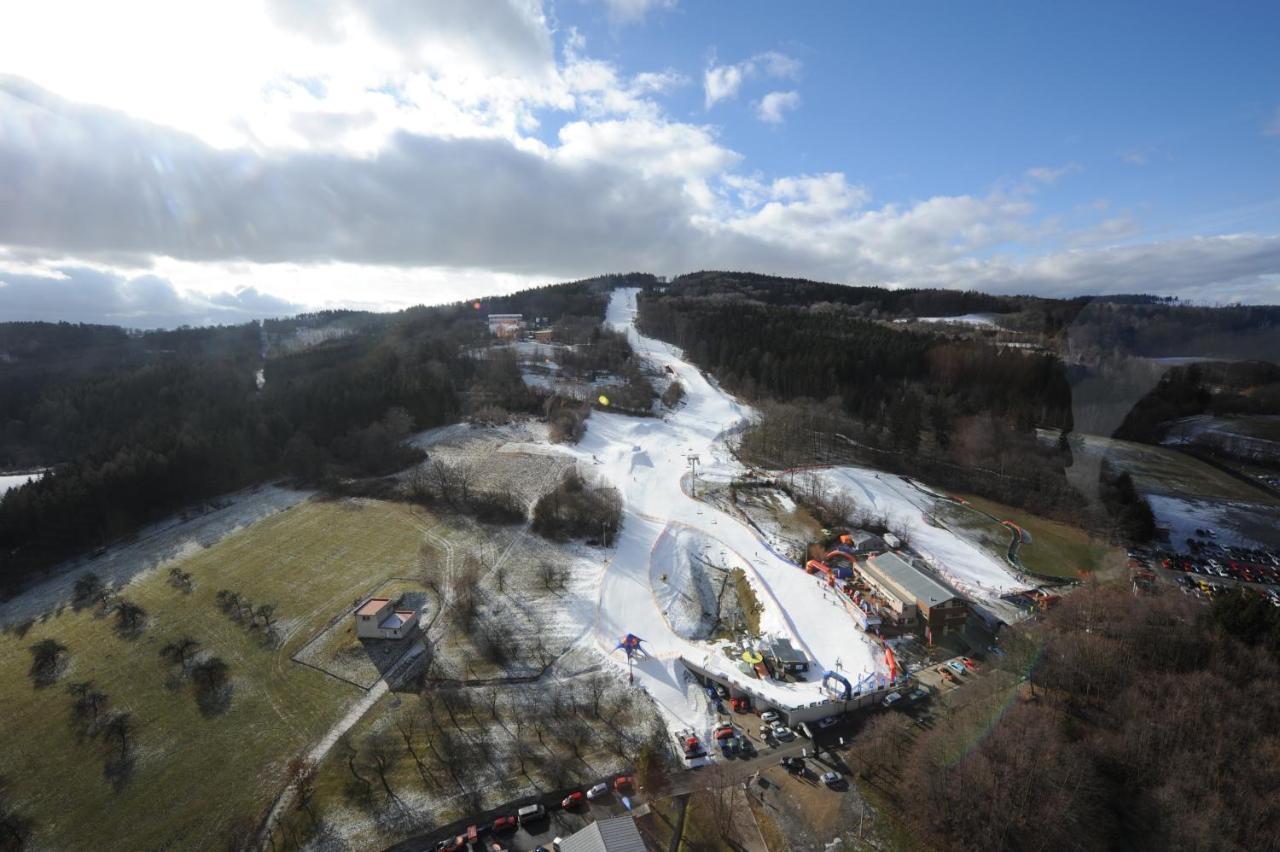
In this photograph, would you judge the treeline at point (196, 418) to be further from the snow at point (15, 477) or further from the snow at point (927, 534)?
the snow at point (927, 534)

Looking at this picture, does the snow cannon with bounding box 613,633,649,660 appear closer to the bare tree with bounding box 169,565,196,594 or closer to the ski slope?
the ski slope

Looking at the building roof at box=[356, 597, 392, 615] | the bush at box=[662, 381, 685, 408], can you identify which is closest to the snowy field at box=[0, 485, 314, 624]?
the building roof at box=[356, 597, 392, 615]

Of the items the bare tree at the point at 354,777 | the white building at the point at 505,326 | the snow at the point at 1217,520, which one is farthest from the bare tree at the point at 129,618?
the white building at the point at 505,326

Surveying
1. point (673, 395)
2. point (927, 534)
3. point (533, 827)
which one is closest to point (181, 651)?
point (533, 827)

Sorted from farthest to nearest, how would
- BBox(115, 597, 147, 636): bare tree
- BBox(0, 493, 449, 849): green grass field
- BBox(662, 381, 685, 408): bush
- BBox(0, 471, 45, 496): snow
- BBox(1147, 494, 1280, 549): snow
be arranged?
BBox(662, 381, 685, 408): bush, BBox(0, 471, 45, 496): snow, BBox(1147, 494, 1280, 549): snow, BBox(115, 597, 147, 636): bare tree, BBox(0, 493, 449, 849): green grass field

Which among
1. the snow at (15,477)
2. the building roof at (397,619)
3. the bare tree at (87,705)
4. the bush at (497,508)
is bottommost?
the snow at (15,477)

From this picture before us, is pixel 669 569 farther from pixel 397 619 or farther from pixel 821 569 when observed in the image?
pixel 397 619

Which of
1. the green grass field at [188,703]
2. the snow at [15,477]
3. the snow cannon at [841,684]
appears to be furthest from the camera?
the snow at [15,477]
